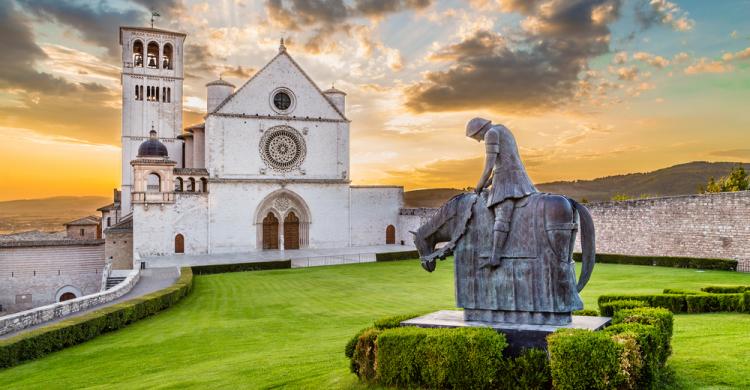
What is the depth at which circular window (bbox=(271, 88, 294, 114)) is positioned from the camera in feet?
157

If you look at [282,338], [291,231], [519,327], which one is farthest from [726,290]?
[291,231]

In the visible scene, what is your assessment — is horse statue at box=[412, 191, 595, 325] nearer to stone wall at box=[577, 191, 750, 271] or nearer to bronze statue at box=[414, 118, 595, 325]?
bronze statue at box=[414, 118, 595, 325]

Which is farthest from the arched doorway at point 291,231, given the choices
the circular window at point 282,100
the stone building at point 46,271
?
the stone building at point 46,271

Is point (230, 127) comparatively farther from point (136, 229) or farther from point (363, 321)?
point (363, 321)

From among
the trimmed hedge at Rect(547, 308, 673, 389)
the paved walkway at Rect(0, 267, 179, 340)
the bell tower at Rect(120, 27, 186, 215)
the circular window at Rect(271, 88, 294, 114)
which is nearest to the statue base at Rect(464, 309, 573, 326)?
the trimmed hedge at Rect(547, 308, 673, 389)

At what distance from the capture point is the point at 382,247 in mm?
48750

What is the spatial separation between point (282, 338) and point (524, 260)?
7.78 meters

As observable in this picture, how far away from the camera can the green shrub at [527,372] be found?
278 inches

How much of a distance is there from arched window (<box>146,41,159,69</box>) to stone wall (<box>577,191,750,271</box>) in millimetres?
43862

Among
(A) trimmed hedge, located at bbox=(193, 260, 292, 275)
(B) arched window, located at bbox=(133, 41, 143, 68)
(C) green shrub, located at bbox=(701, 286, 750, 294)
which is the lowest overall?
(A) trimmed hedge, located at bbox=(193, 260, 292, 275)

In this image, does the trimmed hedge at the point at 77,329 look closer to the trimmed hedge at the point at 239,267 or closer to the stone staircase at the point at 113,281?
the trimmed hedge at the point at 239,267

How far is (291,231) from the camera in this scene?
49.0 metres

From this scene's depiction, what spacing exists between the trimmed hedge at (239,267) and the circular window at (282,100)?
16.0m

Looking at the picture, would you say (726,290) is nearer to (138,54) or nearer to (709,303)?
(709,303)
